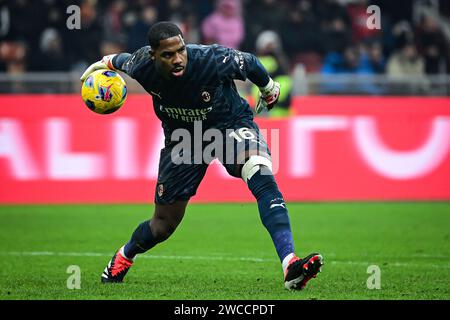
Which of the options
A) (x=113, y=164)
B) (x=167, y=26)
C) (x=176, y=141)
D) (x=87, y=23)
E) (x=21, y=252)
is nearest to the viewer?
(x=167, y=26)

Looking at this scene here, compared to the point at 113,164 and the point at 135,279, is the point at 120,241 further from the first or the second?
the point at 113,164

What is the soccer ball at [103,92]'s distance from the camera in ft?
27.0

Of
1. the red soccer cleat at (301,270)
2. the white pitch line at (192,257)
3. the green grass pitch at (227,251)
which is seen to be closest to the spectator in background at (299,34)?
the green grass pitch at (227,251)

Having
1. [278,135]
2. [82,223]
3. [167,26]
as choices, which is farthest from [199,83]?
[278,135]

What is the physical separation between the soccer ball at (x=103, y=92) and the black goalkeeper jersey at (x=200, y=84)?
16 cm

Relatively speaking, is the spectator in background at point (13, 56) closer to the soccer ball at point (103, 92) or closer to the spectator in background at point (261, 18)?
the spectator in background at point (261, 18)

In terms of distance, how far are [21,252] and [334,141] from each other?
6892 mm

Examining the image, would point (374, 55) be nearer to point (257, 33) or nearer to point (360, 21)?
point (360, 21)

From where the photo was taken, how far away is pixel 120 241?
37.6 feet

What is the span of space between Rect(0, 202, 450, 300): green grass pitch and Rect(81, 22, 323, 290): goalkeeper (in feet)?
1.60

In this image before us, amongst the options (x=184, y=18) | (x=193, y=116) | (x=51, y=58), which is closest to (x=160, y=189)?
(x=193, y=116)

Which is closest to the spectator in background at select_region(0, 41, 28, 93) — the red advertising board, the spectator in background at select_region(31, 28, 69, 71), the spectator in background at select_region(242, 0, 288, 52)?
the spectator in background at select_region(31, 28, 69, 71)

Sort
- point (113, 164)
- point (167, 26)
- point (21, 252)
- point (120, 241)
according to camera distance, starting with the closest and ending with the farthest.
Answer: point (167, 26), point (21, 252), point (120, 241), point (113, 164)

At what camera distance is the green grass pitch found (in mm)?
7719
